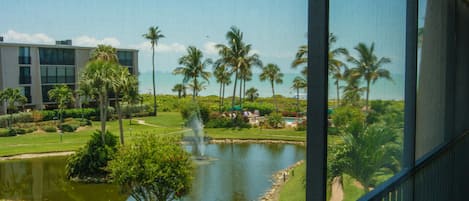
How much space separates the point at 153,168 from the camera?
3.15 meters

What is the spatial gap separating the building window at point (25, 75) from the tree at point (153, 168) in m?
0.86

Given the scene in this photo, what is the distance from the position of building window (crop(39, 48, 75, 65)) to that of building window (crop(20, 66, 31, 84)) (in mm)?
67

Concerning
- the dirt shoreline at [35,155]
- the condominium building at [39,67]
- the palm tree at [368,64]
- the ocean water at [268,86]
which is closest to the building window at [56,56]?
the condominium building at [39,67]

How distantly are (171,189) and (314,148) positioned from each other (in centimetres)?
233

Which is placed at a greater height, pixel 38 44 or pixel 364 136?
pixel 38 44

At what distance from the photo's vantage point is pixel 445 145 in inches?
99.7

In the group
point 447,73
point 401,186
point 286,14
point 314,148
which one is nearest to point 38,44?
point 286,14

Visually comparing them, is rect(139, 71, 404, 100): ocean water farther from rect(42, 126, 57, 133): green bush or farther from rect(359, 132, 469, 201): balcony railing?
rect(42, 126, 57, 133): green bush

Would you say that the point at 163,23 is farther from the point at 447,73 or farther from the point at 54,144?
the point at 447,73

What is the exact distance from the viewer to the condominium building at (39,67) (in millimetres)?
1337

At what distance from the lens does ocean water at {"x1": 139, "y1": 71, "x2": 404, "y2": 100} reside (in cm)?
152

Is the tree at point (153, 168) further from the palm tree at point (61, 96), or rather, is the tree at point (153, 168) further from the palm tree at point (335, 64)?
the palm tree at point (335, 64)

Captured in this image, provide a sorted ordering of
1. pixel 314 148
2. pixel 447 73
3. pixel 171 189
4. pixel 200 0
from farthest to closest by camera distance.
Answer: pixel 171 189
pixel 447 73
pixel 200 0
pixel 314 148

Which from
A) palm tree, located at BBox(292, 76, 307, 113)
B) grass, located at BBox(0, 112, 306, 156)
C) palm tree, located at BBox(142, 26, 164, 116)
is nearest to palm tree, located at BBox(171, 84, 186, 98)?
grass, located at BBox(0, 112, 306, 156)
